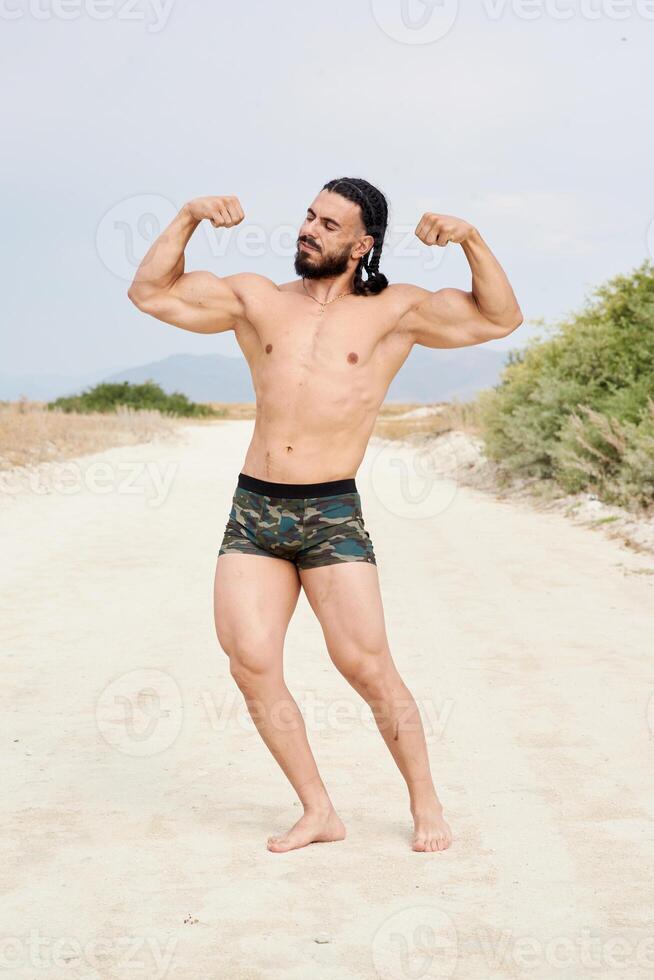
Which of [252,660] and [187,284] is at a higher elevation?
[187,284]

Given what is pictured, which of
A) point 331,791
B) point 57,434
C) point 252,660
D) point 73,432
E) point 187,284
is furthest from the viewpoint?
point 73,432

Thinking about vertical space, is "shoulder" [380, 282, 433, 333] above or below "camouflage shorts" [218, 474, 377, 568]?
above

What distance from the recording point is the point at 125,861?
4.06 meters

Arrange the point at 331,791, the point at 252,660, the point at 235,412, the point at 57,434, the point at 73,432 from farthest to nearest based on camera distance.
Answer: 1. the point at 235,412
2. the point at 73,432
3. the point at 57,434
4. the point at 331,791
5. the point at 252,660

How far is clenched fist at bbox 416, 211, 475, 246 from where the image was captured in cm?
414

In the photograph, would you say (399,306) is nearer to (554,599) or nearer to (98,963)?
(98,963)

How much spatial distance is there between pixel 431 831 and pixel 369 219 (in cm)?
227

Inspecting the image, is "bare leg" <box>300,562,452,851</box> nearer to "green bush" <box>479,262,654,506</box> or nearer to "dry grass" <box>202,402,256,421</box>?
"green bush" <box>479,262,654,506</box>

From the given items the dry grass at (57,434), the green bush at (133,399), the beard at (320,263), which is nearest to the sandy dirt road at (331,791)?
the beard at (320,263)

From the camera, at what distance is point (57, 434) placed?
23891mm

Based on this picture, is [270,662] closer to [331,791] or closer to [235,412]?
[331,791]

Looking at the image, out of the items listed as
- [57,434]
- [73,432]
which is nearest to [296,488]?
[57,434]

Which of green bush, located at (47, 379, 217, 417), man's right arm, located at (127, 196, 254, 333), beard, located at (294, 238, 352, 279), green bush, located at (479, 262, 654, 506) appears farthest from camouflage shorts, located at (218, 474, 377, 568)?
green bush, located at (47, 379, 217, 417)

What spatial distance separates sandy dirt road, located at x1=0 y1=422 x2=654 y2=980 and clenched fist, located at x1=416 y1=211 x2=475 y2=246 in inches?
86.8
